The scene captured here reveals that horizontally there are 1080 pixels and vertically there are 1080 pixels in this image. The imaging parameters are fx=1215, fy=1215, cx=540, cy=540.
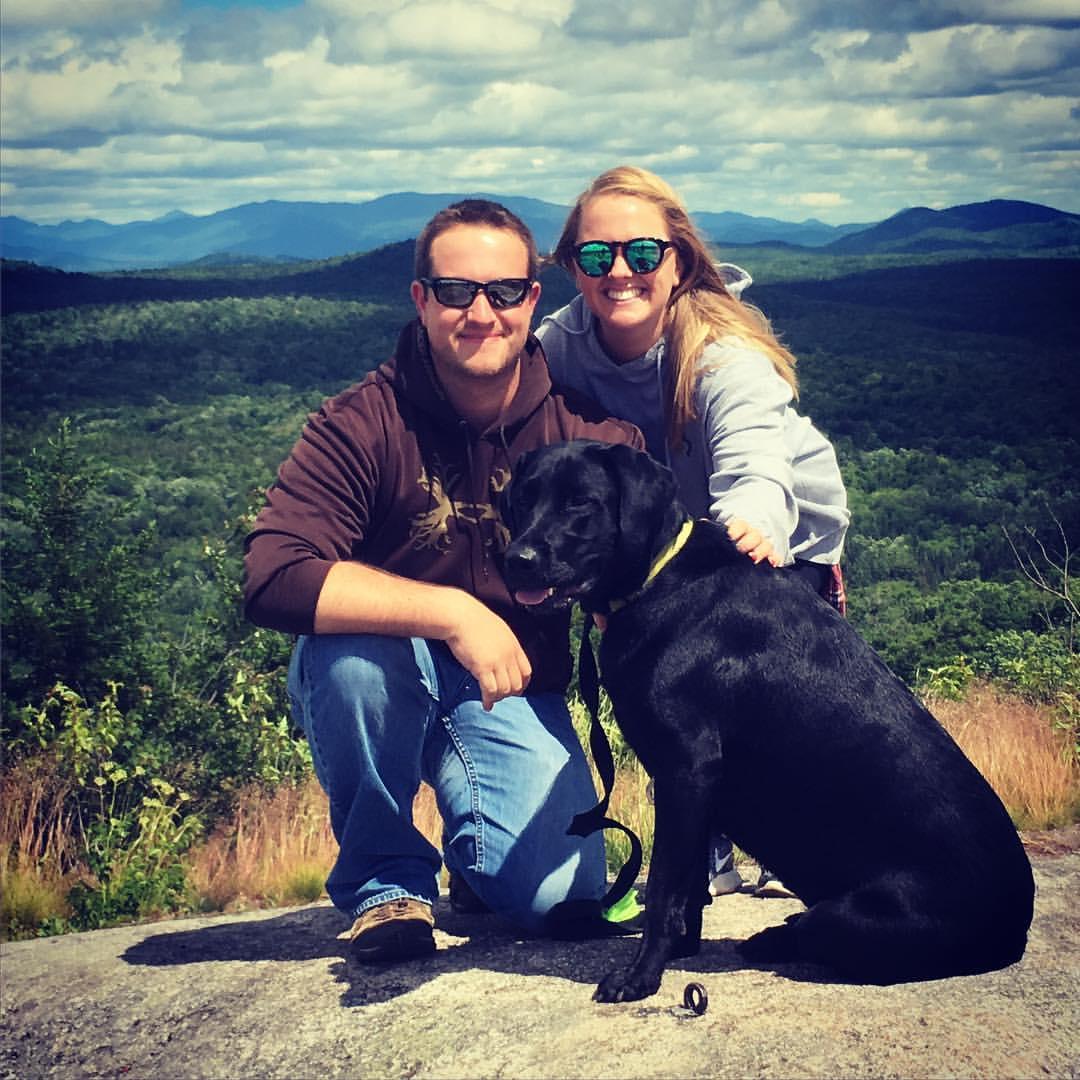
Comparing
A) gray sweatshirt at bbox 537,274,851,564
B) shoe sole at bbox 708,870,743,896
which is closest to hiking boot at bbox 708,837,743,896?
shoe sole at bbox 708,870,743,896

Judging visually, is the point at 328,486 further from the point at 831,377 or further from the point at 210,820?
the point at 831,377

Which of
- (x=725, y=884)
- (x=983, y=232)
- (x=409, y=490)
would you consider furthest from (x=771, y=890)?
(x=983, y=232)

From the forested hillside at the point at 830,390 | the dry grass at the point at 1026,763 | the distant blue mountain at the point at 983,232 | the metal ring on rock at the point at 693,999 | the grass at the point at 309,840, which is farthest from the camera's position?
the distant blue mountain at the point at 983,232

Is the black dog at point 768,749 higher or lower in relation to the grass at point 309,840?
higher

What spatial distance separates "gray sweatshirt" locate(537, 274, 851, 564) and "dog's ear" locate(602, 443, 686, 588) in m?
0.21

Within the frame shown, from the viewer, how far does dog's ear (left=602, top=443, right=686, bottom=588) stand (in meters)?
3.13

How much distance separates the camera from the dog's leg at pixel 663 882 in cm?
292

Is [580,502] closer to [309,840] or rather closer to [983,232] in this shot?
[309,840]

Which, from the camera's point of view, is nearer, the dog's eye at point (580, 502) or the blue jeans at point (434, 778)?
the dog's eye at point (580, 502)

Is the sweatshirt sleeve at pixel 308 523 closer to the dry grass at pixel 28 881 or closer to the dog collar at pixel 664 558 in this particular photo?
the dog collar at pixel 664 558

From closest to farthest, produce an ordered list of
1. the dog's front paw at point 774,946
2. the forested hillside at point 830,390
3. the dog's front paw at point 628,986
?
1. the dog's front paw at point 628,986
2. the dog's front paw at point 774,946
3. the forested hillside at point 830,390

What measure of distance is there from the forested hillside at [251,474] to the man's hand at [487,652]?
7.57 ft

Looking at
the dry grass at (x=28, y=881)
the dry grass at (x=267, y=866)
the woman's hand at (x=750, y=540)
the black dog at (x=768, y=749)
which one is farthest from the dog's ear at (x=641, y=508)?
the dry grass at (x=28, y=881)

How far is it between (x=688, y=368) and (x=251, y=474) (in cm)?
4365
